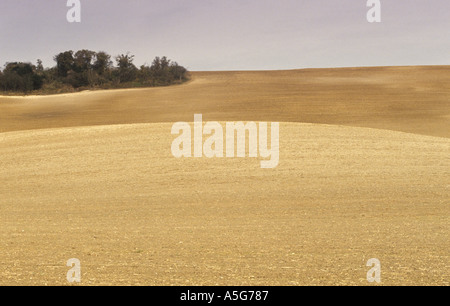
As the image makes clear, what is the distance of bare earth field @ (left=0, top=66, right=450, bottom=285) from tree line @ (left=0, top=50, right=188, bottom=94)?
2685 cm

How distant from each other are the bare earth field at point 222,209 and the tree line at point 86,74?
2685 centimetres

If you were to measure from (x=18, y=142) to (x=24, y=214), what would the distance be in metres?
12.4

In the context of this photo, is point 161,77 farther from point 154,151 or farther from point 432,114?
point 154,151

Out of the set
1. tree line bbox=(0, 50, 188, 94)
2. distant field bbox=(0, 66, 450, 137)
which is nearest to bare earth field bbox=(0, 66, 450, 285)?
distant field bbox=(0, 66, 450, 137)

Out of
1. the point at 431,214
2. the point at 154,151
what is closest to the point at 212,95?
the point at 154,151

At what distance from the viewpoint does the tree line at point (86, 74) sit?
1953 inches

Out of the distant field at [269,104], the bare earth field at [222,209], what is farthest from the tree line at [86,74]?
the bare earth field at [222,209]

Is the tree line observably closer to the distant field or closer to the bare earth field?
the distant field

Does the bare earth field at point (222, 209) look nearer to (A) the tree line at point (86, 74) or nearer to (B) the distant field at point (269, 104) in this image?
(B) the distant field at point (269, 104)

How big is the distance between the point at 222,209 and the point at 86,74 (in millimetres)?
46328

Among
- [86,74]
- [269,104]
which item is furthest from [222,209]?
[86,74]

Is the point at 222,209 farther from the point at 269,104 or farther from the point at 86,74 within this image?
the point at 86,74

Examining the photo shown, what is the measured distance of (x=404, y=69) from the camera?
190 ft

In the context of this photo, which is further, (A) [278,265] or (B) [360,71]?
(B) [360,71]
